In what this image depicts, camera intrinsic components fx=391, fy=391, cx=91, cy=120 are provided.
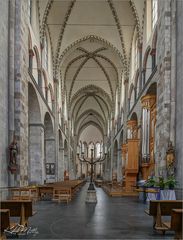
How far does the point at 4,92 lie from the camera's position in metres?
16.5

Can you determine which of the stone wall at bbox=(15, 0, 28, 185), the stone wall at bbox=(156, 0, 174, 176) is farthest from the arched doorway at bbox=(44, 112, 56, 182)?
the stone wall at bbox=(156, 0, 174, 176)

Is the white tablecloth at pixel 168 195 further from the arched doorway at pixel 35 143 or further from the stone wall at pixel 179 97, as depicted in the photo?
the arched doorway at pixel 35 143

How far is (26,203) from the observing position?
9719 millimetres

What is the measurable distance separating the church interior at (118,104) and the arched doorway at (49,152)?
0.31 feet

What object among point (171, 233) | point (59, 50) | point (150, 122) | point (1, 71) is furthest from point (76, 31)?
point (171, 233)

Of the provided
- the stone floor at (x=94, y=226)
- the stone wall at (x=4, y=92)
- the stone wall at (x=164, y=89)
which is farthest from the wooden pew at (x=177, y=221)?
the stone wall at (x=4, y=92)

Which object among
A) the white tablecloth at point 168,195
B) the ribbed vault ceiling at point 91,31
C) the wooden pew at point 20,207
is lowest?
the white tablecloth at point 168,195

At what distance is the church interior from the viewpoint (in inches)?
405

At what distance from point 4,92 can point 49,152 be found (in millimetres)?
18863

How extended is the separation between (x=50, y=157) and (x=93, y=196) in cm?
1551

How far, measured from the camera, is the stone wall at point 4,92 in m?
15.8

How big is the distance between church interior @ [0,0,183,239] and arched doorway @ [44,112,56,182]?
93 millimetres

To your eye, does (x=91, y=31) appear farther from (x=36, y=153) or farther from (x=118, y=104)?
(x=36, y=153)

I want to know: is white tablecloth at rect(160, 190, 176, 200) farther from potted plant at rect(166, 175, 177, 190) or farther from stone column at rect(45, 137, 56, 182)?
stone column at rect(45, 137, 56, 182)
